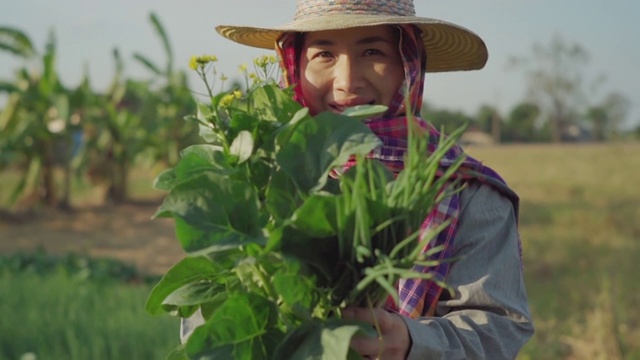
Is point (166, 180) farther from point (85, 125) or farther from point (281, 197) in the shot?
point (85, 125)

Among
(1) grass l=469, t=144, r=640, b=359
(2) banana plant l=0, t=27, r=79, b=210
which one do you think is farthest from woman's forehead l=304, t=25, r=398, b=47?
(2) banana plant l=0, t=27, r=79, b=210

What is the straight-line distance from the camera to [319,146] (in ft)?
3.31

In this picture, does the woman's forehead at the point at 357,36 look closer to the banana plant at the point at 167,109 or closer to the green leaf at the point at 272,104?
the green leaf at the point at 272,104

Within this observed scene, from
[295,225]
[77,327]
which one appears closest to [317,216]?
[295,225]

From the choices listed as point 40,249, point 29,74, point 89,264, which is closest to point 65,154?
point 29,74

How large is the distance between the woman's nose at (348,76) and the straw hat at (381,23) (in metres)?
0.07

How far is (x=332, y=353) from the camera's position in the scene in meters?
0.93

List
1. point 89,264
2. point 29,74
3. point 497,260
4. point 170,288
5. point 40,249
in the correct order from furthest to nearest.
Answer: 1. point 29,74
2. point 40,249
3. point 89,264
4. point 497,260
5. point 170,288

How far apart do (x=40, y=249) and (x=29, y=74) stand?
9.15 feet

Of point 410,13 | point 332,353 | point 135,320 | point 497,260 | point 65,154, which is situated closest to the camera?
point 332,353

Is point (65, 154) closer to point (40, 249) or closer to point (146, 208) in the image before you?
point (146, 208)

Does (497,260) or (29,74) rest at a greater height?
(497,260)

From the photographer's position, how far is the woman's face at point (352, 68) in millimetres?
1388

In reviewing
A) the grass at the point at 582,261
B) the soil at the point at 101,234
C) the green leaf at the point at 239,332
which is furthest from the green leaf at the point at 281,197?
the soil at the point at 101,234
